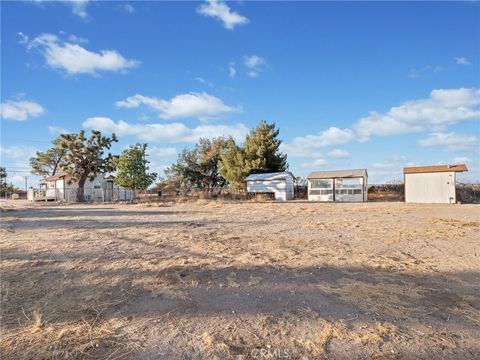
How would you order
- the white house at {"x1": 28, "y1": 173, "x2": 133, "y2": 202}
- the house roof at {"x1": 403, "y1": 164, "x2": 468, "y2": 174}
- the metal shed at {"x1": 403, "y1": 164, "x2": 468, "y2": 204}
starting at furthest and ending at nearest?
1. the white house at {"x1": 28, "y1": 173, "x2": 133, "y2": 202}
2. the metal shed at {"x1": 403, "y1": 164, "x2": 468, "y2": 204}
3. the house roof at {"x1": 403, "y1": 164, "x2": 468, "y2": 174}

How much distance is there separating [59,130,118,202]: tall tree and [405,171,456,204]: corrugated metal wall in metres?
26.5

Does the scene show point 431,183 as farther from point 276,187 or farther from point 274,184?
point 274,184

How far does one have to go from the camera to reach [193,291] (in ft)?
11.7

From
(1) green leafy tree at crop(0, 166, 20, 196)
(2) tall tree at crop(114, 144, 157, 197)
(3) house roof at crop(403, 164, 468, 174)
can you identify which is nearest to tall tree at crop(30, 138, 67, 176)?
(1) green leafy tree at crop(0, 166, 20, 196)

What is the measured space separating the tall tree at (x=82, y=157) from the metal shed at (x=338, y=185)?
19702mm

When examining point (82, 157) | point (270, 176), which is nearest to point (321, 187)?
point (270, 176)

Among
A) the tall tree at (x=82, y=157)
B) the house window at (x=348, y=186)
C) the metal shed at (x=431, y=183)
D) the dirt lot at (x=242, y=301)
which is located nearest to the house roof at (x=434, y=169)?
the metal shed at (x=431, y=183)

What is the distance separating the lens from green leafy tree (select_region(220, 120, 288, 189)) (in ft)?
105

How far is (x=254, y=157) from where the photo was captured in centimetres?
3256

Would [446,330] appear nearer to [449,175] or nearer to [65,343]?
[65,343]

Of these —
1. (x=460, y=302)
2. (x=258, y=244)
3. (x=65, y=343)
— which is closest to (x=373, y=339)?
(x=460, y=302)

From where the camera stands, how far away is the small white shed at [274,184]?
29.9 metres

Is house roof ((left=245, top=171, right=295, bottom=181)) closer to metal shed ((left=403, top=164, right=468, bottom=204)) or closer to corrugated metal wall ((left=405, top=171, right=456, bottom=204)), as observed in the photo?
metal shed ((left=403, top=164, right=468, bottom=204))

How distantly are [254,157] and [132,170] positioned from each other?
12634 mm
